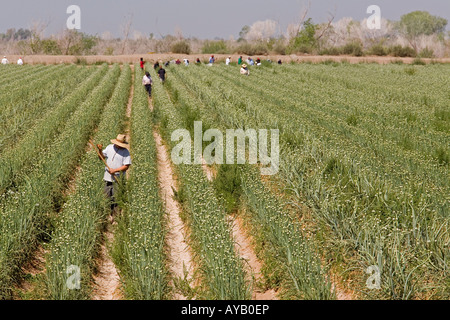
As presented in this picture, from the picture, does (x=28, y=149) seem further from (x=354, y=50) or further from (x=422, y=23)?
(x=422, y=23)

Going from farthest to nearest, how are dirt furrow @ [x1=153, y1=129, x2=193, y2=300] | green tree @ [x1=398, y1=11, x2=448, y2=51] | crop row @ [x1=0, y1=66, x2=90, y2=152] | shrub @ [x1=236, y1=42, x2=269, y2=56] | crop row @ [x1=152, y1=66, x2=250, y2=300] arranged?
green tree @ [x1=398, y1=11, x2=448, y2=51] → shrub @ [x1=236, y1=42, x2=269, y2=56] → crop row @ [x1=0, y1=66, x2=90, y2=152] → dirt furrow @ [x1=153, y1=129, x2=193, y2=300] → crop row @ [x1=152, y1=66, x2=250, y2=300]

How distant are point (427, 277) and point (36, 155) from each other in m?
8.10

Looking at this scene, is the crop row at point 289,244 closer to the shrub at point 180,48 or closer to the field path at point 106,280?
the field path at point 106,280

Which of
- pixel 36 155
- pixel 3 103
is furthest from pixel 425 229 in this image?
pixel 3 103

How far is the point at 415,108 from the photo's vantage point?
49.1 ft

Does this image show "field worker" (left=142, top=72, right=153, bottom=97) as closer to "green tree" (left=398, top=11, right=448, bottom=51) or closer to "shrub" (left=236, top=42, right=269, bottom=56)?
"shrub" (left=236, top=42, right=269, bottom=56)

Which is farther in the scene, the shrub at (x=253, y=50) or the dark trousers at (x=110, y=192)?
the shrub at (x=253, y=50)

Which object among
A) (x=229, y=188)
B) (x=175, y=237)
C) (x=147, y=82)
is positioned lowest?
(x=175, y=237)

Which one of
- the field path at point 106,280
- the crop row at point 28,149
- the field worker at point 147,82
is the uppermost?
the field worker at point 147,82

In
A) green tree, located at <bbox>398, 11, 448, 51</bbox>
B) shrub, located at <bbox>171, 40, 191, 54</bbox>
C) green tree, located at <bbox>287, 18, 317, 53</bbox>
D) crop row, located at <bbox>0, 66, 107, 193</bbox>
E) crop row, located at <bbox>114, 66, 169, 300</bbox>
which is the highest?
green tree, located at <bbox>398, 11, 448, 51</bbox>

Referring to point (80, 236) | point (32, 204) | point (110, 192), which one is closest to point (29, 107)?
point (110, 192)

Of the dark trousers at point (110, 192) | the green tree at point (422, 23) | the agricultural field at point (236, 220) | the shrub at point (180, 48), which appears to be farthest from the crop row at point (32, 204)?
the green tree at point (422, 23)

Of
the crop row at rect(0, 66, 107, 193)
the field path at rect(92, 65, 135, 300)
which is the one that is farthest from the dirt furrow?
the crop row at rect(0, 66, 107, 193)

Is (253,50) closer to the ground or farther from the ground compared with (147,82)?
farther from the ground
